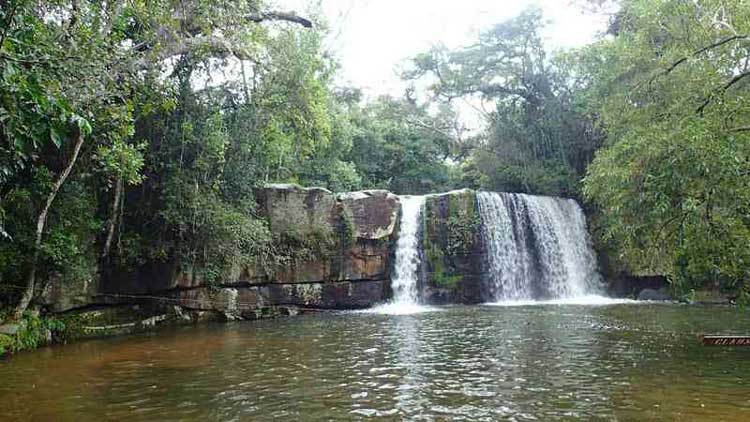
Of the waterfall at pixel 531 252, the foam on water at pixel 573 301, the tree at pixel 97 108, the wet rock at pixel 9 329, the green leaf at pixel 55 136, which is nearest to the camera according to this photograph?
the green leaf at pixel 55 136

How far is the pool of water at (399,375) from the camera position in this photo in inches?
208

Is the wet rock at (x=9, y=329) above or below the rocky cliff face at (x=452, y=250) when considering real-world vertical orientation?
below

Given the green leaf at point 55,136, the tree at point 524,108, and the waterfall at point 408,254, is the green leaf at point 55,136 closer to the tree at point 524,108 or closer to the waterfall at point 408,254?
the waterfall at point 408,254

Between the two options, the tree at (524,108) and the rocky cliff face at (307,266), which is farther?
the tree at (524,108)

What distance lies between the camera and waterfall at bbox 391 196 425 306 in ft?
61.3

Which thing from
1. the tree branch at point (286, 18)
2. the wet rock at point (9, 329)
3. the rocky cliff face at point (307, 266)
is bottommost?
the wet rock at point (9, 329)

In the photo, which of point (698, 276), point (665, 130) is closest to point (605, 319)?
point (698, 276)

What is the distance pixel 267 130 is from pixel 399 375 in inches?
409

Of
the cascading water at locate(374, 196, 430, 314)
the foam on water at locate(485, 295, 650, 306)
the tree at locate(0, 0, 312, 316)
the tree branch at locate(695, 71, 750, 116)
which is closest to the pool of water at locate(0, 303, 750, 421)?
the tree at locate(0, 0, 312, 316)

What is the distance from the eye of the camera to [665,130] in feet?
23.9

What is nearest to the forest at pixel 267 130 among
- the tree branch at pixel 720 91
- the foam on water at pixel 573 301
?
the tree branch at pixel 720 91

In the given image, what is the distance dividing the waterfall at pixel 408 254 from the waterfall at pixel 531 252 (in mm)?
2364

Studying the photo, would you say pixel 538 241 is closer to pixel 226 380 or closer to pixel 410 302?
pixel 410 302

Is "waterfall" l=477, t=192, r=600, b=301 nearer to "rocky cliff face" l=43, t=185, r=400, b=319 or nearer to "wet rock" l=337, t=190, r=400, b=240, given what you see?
"wet rock" l=337, t=190, r=400, b=240
